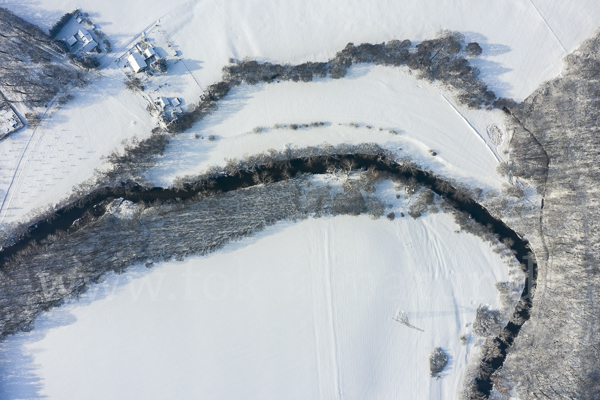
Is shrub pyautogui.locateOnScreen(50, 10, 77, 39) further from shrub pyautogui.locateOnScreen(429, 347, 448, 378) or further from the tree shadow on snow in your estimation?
shrub pyautogui.locateOnScreen(429, 347, 448, 378)

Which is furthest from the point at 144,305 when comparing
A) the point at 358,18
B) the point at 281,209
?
the point at 358,18

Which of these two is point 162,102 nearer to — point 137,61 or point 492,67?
point 137,61

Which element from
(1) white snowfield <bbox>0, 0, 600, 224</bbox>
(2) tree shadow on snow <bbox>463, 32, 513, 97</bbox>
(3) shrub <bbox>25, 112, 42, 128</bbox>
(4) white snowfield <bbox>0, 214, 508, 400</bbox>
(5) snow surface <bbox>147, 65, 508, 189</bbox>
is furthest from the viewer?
(2) tree shadow on snow <bbox>463, 32, 513, 97</bbox>

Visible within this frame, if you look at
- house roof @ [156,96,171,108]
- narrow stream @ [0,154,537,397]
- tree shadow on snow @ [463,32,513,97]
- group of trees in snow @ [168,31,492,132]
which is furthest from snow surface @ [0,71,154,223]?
tree shadow on snow @ [463,32,513,97]

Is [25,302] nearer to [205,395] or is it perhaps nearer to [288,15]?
[205,395]

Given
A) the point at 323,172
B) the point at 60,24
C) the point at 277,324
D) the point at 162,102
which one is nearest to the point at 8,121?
the point at 60,24

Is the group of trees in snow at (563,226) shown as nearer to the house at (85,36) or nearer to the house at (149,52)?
the house at (149,52)

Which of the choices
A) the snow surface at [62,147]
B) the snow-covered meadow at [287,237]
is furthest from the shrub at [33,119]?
the snow-covered meadow at [287,237]
